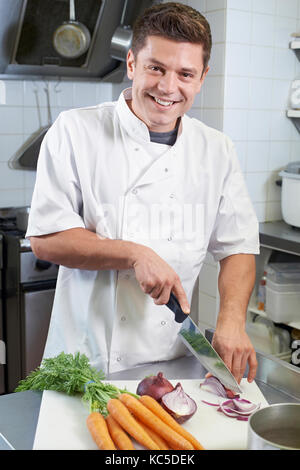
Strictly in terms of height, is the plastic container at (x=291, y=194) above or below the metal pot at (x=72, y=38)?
below

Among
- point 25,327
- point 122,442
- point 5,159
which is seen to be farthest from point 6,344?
point 122,442

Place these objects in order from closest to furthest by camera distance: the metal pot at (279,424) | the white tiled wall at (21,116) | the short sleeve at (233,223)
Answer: the metal pot at (279,424) → the short sleeve at (233,223) → the white tiled wall at (21,116)

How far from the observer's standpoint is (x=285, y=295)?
2209 mm

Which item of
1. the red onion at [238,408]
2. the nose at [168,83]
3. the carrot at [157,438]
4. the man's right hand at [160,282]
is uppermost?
the nose at [168,83]

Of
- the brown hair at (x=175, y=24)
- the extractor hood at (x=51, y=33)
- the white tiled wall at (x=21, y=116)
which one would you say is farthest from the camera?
the white tiled wall at (x=21, y=116)

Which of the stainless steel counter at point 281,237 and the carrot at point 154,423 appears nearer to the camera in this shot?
the carrot at point 154,423

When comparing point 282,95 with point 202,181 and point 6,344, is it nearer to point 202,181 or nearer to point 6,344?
point 202,181

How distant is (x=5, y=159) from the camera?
264cm

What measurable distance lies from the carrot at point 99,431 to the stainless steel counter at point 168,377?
3.8 inches

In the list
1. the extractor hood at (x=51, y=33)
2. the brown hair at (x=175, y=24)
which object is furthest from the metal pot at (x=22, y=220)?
the brown hair at (x=175, y=24)

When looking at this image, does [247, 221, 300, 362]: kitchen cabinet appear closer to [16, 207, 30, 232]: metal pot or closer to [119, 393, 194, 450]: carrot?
[16, 207, 30, 232]: metal pot

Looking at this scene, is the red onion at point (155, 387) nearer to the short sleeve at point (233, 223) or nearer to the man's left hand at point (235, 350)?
the man's left hand at point (235, 350)

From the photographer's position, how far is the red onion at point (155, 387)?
0.94 meters
